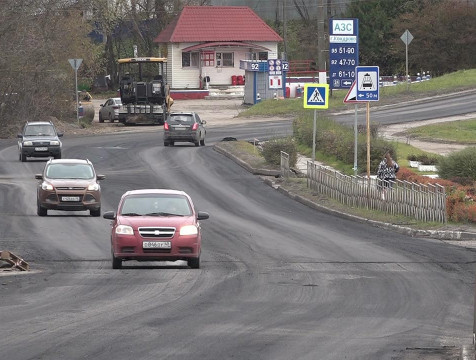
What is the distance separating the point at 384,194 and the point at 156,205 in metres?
10.1

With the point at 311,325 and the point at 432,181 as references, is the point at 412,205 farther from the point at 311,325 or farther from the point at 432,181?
the point at 311,325

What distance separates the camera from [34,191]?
37.7m

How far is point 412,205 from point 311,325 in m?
14.0

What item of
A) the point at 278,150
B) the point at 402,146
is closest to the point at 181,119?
the point at 402,146

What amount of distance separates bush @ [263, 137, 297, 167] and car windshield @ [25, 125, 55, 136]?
8.86 meters

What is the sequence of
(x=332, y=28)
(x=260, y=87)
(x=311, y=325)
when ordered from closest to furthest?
(x=311, y=325) → (x=332, y=28) → (x=260, y=87)

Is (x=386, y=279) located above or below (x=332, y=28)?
below

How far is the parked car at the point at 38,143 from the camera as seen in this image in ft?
150

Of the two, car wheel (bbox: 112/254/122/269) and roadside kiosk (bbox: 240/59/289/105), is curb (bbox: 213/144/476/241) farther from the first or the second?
roadside kiosk (bbox: 240/59/289/105)

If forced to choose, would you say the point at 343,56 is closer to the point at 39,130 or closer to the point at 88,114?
the point at 39,130

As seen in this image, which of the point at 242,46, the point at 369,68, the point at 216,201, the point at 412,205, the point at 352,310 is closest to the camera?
the point at 352,310

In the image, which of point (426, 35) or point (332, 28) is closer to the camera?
point (332, 28)

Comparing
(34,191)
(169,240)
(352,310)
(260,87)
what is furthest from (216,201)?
(260,87)

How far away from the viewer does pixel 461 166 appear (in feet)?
114
